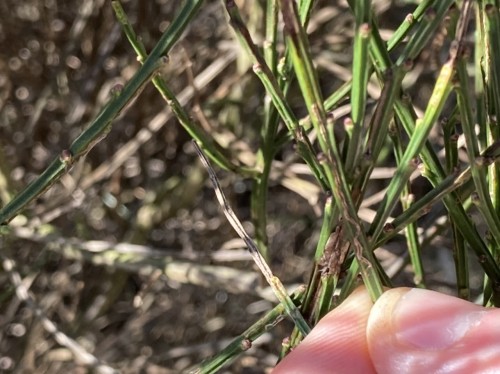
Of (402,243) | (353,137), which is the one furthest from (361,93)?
(402,243)

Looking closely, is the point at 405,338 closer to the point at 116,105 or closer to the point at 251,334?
the point at 251,334

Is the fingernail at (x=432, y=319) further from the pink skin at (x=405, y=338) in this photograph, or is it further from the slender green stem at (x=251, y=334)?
the slender green stem at (x=251, y=334)

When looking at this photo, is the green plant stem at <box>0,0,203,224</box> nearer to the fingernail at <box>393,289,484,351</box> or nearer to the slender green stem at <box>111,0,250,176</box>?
the slender green stem at <box>111,0,250,176</box>

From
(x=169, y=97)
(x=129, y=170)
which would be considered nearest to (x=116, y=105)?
(x=169, y=97)

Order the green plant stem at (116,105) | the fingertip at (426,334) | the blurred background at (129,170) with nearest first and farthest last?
1. the green plant stem at (116,105)
2. the fingertip at (426,334)
3. the blurred background at (129,170)

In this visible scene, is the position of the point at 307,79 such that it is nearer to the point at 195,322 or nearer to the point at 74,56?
the point at 74,56

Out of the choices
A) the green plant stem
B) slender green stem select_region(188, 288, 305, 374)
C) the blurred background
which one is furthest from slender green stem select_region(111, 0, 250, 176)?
the blurred background

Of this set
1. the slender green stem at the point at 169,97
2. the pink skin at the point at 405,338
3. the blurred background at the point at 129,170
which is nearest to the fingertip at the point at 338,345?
the pink skin at the point at 405,338
